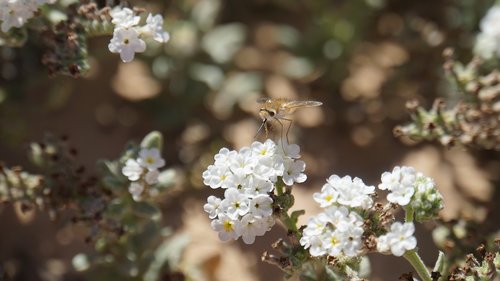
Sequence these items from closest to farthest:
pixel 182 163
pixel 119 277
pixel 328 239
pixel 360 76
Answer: pixel 328 239 < pixel 119 277 < pixel 182 163 < pixel 360 76

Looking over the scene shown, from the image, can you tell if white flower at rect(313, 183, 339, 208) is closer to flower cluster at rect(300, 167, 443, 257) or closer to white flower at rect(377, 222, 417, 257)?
flower cluster at rect(300, 167, 443, 257)

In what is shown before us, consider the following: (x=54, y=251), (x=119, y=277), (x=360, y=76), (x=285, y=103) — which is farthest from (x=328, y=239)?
(x=360, y=76)

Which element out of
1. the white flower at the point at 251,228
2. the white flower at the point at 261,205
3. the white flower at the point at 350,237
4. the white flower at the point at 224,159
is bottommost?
the white flower at the point at 350,237

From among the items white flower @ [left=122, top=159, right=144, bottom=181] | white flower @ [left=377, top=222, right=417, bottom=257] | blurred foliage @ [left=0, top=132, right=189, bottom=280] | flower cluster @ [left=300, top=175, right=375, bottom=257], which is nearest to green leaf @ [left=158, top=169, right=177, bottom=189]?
blurred foliage @ [left=0, top=132, right=189, bottom=280]

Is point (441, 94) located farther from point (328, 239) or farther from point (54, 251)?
point (54, 251)

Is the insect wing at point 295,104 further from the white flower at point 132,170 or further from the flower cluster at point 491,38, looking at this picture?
the flower cluster at point 491,38

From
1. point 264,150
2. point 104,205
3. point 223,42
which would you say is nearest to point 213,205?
point 264,150

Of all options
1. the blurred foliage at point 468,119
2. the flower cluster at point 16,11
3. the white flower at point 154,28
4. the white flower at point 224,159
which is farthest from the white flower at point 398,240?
the flower cluster at point 16,11
